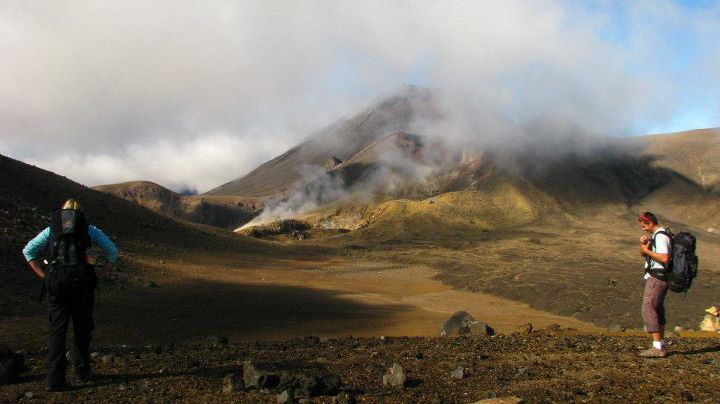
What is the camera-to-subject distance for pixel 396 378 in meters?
5.90

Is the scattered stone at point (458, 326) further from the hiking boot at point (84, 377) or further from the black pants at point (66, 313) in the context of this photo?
the black pants at point (66, 313)

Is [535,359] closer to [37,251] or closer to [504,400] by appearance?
[504,400]

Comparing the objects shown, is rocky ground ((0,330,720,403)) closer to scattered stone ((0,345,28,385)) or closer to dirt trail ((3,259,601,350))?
scattered stone ((0,345,28,385))

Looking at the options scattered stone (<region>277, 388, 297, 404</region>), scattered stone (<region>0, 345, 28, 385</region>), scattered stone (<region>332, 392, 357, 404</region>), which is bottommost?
scattered stone (<region>332, 392, 357, 404</region>)

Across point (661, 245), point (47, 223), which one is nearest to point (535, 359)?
point (661, 245)

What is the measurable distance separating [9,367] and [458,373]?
203 inches

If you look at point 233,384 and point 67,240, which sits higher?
point 67,240

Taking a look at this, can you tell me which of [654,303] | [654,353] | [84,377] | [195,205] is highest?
[195,205]

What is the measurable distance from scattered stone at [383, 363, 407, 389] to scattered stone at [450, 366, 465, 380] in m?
0.68

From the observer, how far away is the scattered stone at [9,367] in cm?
621

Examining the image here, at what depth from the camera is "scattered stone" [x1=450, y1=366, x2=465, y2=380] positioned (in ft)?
20.4

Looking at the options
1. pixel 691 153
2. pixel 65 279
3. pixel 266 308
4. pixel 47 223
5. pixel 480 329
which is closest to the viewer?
pixel 65 279

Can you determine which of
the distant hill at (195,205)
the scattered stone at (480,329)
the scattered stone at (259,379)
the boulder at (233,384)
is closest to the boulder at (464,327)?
the scattered stone at (480,329)

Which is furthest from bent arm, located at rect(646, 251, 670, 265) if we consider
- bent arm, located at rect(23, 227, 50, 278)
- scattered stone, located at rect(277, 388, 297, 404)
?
bent arm, located at rect(23, 227, 50, 278)
